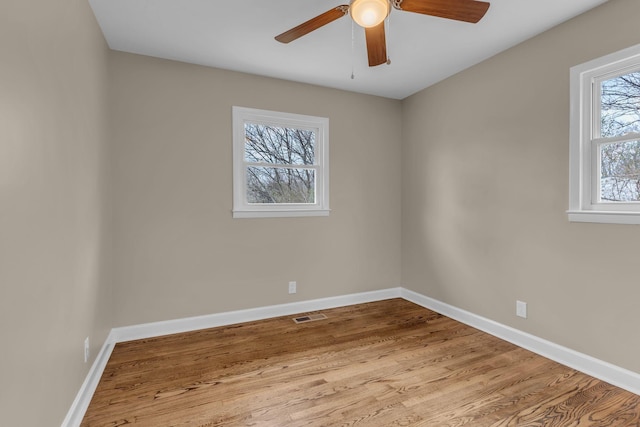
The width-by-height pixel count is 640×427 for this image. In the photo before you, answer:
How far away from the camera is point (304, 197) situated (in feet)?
12.0

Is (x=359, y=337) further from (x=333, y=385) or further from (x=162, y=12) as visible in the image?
(x=162, y=12)

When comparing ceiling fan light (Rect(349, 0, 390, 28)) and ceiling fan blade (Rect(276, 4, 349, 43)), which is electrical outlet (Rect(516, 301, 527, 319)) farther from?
ceiling fan blade (Rect(276, 4, 349, 43))

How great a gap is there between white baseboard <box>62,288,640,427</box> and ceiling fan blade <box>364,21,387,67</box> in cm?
250

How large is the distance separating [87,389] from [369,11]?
274 centimetres

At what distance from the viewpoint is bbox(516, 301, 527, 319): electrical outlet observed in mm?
2688

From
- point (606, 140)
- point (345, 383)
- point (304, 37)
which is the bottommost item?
point (345, 383)

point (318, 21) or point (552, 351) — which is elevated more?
point (318, 21)

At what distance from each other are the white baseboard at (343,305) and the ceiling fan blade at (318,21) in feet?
8.10

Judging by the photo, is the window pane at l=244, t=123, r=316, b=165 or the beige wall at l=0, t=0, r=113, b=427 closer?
the beige wall at l=0, t=0, r=113, b=427

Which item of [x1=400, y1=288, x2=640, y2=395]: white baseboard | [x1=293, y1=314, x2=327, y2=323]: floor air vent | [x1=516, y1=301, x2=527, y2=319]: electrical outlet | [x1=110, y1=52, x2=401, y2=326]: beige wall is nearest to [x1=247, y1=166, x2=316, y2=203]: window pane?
[x1=110, y1=52, x2=401, y2=326]: beige wall

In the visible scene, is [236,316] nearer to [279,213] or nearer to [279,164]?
[279,213]

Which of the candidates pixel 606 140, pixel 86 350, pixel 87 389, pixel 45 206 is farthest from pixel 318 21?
pixel 87 389

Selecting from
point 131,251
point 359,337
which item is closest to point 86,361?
point 131,251

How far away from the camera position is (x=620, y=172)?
2.19m
